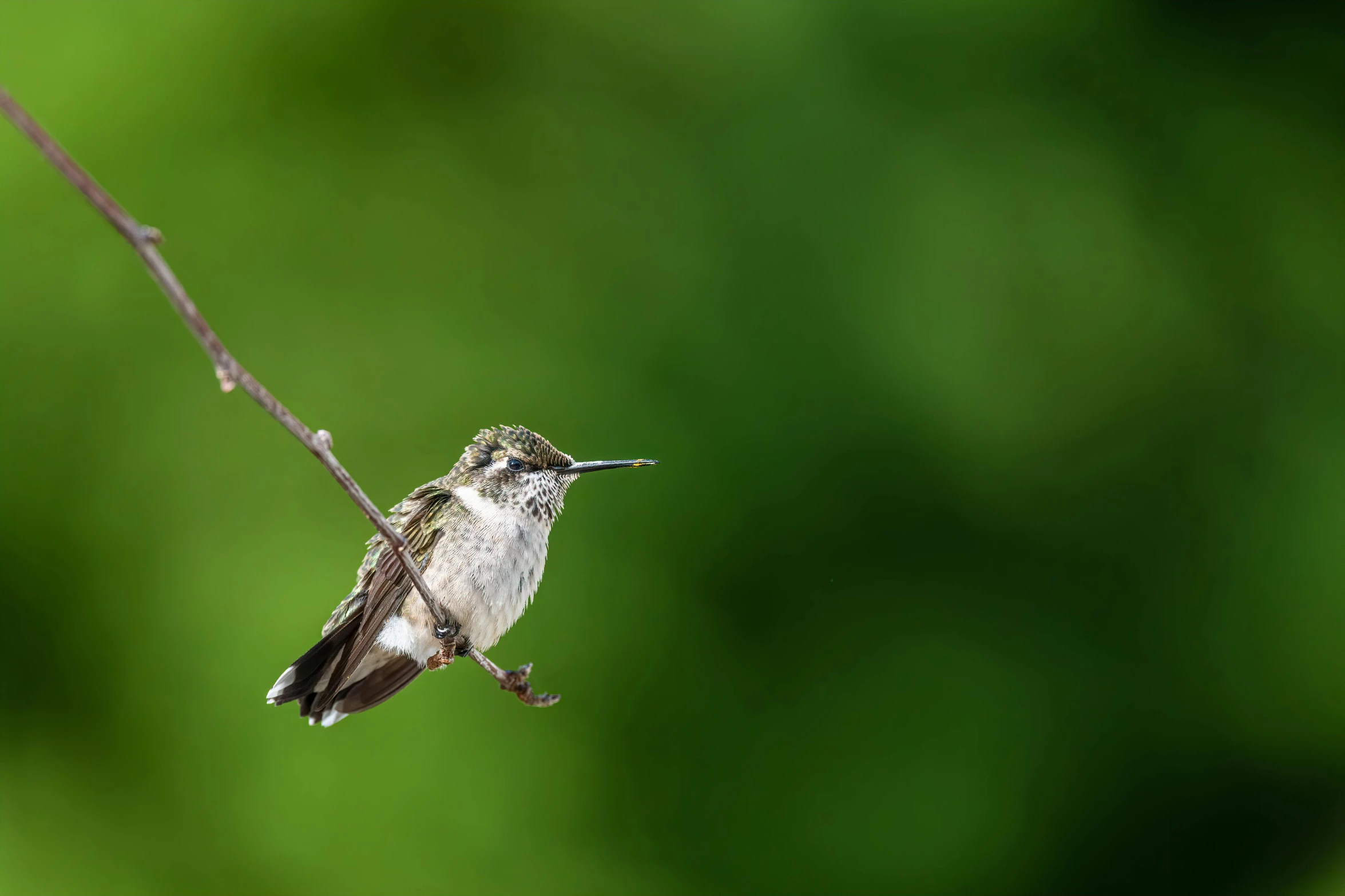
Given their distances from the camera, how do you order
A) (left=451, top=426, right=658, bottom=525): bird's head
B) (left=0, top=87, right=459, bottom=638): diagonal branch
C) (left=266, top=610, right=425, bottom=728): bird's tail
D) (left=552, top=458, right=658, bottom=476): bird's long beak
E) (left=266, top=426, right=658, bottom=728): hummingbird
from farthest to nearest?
(left=451, top=426, right=658, bottom=525): bird's head, (left=266, top=426, right=658, bottom=728): hummingbird, (left=266, top=610, right=425, bottom=728): bird's tail, (left=552, top=458, right=658, bottom=476): bird's long beak, (left=0, top=87, right=459, bottom=638): diagonal branch

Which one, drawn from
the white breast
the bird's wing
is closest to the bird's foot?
the bird's wing

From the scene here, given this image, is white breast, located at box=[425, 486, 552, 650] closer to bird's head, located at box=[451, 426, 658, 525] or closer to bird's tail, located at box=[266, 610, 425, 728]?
bird's head, located at box=[451, 426, 658, 525]

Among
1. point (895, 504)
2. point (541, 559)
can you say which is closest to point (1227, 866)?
point (895, 504)

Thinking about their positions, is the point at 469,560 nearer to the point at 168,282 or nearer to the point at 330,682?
the point at 330,682

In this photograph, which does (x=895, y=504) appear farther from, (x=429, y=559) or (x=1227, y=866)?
(x=429, y=559)

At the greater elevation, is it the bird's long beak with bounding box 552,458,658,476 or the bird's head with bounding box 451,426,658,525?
the bird's head with bounding box 451,426,658,525

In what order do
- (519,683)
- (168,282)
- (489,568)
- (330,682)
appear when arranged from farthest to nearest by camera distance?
1. (489,568)
2. (330,682)
3. (519,683)
4. (168,282)

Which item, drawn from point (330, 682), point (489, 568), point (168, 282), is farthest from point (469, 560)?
point (168, 282)
